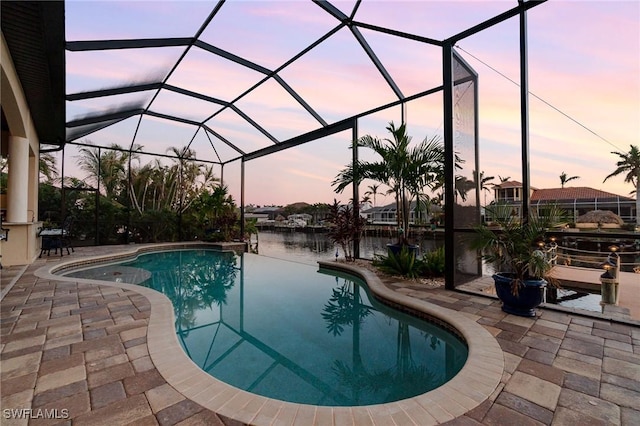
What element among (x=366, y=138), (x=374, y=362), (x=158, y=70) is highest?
(x=158, y=70)

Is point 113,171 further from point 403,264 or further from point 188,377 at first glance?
point 188,377

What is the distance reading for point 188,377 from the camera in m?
2.40

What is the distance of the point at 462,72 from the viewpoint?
5.64 meters

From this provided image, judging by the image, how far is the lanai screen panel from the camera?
5309 millimetres

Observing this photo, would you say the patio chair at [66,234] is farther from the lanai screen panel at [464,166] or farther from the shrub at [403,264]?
the lanai screen panel at [464,166]

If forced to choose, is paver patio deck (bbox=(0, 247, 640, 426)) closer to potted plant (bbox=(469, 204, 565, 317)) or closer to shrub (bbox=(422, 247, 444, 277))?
potted plant (bbox=(469, 204, 565, 317))

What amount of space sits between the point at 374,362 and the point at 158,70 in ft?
25.5

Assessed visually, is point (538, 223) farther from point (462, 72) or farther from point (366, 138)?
point (366, 138)

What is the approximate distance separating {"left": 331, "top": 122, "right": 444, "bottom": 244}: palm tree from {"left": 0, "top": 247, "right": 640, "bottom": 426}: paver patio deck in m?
2.96

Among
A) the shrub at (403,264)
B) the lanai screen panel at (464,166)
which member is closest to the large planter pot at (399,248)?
the shrub at (403,264)

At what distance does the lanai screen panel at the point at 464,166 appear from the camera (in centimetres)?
531

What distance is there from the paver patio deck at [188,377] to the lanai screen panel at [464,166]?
149 cm

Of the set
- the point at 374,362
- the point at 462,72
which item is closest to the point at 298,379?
the point at 374,362

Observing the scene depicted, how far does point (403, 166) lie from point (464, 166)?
1.17 metres
